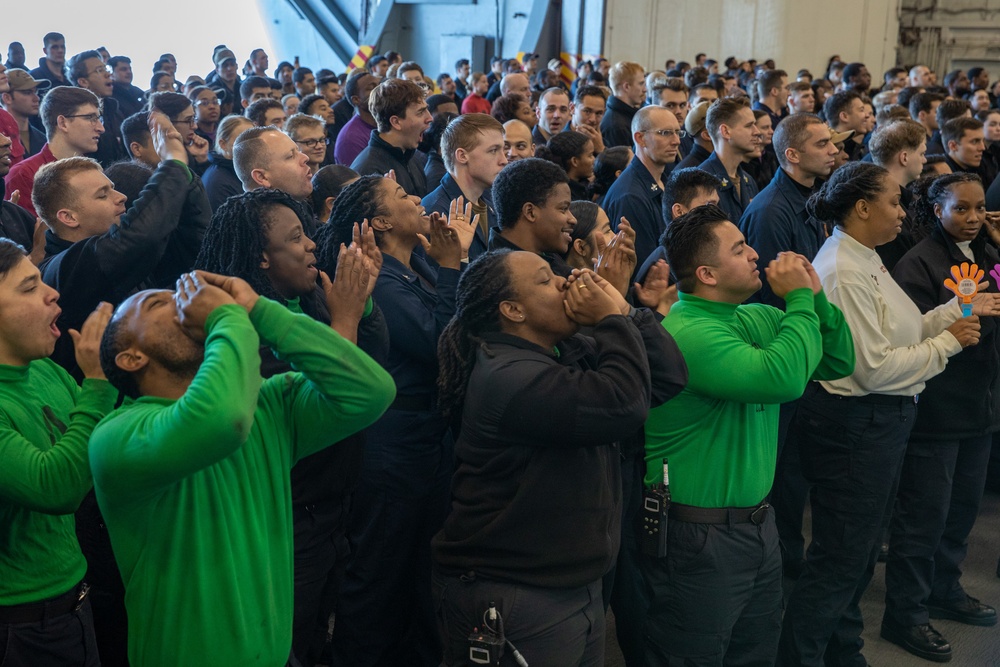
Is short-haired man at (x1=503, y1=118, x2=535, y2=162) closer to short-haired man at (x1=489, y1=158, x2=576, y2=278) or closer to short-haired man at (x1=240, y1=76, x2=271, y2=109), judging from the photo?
short-haired man at (x1=489, y1=158, x2=576, y2=278)

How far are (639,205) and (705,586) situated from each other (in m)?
2.40

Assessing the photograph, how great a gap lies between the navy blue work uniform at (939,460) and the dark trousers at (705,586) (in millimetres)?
1190

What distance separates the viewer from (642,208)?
468 cm

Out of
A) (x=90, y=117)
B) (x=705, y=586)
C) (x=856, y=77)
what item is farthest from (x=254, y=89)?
(x=856, y=77)

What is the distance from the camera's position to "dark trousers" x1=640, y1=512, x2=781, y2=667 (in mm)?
2658

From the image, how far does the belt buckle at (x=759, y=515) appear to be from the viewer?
8.87 feet

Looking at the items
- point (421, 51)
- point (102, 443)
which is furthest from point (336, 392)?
point (421, 51)

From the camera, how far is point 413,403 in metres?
3.02

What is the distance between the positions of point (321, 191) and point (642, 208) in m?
1.59

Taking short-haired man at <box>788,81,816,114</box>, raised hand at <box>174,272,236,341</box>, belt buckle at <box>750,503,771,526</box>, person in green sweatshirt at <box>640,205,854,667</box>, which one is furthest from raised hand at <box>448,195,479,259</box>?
short-haired man at <box>788,81,816,114</box>

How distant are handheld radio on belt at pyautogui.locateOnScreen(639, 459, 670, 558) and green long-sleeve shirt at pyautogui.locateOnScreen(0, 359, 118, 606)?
141 cm

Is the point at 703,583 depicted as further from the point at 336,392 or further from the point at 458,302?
the point at 336,392

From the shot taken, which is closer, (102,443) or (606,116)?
(102,443)

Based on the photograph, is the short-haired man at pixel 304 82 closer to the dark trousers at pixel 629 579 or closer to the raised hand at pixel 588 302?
the dark trousers at pixel 629 579
